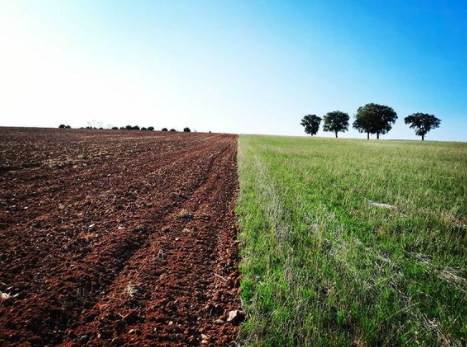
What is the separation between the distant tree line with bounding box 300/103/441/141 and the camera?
8556cm

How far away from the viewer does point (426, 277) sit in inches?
157

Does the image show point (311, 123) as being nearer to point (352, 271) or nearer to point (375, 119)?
point (375, 119)

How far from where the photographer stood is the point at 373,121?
85375mm

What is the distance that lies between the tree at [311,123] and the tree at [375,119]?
2851 centimetres

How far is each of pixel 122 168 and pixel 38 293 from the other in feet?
35.0

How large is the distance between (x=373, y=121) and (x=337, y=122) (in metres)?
19.3

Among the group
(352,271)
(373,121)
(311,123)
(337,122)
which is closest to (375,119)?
(373,121)

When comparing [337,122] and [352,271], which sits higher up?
[337,122]

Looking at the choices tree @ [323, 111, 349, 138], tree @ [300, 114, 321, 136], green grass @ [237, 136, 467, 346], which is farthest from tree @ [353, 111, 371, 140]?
green grass @ [237, 136, 467, 346]

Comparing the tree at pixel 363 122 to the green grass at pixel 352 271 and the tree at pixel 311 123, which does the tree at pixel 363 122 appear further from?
the green grass at pixel 352 271

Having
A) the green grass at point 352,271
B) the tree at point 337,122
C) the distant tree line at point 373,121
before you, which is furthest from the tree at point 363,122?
the green grass at point 352,271

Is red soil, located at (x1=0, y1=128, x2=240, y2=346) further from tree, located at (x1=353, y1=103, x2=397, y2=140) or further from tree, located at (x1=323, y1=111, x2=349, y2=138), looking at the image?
tree, located at (x1=323, y1=111, x2=349, y2=138)

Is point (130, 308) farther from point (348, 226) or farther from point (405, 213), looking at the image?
point (405, 213)

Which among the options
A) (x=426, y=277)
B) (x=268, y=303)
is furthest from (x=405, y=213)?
(x=268, y=303)
